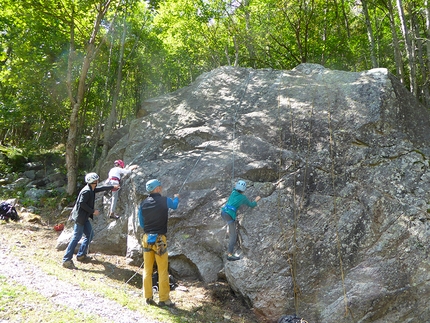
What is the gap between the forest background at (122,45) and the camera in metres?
13.2

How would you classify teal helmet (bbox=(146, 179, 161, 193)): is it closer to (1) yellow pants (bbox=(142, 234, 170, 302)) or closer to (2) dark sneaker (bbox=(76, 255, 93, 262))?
(1) yellow pants (bbox=(142, 234, 170, 302))

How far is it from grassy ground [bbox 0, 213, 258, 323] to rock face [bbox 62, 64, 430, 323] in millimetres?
432

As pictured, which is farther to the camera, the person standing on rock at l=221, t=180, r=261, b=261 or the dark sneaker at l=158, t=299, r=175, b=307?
the person standing on rock at l=221, t=180, r=261, b=261

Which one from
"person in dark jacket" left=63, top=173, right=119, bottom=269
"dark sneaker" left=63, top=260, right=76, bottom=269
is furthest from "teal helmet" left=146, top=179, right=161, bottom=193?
"dark sneaker" left=63, top=260, right=76, bottom=269

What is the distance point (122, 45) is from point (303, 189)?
465 inches

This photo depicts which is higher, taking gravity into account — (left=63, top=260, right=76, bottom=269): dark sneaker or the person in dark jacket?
the person in dark jacket

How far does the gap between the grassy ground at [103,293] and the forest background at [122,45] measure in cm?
635

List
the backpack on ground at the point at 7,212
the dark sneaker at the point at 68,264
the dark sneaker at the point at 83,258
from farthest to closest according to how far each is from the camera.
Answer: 1. the backpack on ground at the point at 7,212
2. the dark sneaker at the point at 83,258
3. the dark sneaker at the point at 68,264

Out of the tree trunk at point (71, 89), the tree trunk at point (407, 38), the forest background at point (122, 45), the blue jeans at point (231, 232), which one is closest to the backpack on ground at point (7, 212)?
the forest background at point (122, 45)

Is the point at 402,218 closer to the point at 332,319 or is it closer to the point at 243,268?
the point at 332,319

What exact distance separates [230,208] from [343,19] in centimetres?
1527

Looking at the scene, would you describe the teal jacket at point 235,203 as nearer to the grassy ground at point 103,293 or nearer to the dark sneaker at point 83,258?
the grassy ground at point 103,293

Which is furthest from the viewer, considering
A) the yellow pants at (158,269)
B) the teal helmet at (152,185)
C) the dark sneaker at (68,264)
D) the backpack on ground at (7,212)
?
the backpack on ground at (7,212)

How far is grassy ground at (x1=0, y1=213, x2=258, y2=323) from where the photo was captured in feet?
16.1
